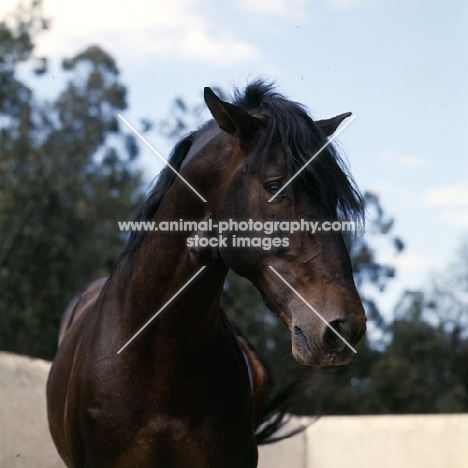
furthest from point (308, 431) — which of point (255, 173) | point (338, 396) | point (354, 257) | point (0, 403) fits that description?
point (338, 396)

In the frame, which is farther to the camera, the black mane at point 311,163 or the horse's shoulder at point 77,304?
the horse's shoulder at point 77,304

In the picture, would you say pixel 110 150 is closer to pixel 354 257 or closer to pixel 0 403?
pixel 354 257

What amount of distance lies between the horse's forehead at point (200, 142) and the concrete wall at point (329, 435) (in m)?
3.52

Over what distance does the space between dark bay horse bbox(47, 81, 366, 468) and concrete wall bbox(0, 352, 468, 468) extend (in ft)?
8.89

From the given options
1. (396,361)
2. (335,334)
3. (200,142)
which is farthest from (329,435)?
(396,361)

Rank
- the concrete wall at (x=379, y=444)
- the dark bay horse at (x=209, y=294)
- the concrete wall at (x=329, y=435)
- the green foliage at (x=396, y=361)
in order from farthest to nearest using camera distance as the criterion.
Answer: the green foliage at (x=396, y=361) < the concrete wall at (x=329, y=435) < the concrete wall at (x=379, y=444) < the dark bay horse at (x=209, y=294)

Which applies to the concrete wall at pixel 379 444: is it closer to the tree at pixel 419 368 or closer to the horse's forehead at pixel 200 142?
the horse's forehead at pixel 200 142

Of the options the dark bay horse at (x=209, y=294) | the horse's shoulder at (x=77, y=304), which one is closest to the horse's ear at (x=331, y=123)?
the dark bay horse at (x=209, y=294)

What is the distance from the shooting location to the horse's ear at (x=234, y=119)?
3045 millimetres

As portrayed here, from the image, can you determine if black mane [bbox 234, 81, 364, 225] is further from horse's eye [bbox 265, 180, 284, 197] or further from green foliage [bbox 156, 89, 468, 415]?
green foliage [bbox 156, 89, 468, 415]

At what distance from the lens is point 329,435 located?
6816 millimetres

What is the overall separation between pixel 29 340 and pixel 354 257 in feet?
26.8

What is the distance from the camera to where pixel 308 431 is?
7055mm

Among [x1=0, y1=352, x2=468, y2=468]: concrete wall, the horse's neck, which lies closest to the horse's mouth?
the horse's neck
